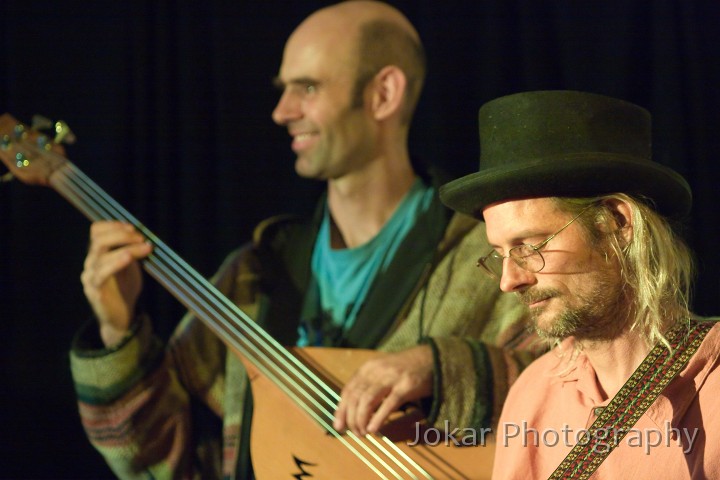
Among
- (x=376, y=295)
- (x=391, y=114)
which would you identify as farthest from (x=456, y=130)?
(x=376, y=295)

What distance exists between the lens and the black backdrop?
2336mm

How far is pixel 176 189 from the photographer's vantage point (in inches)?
100.0

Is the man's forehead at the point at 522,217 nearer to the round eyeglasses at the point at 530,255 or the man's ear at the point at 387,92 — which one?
the round eyeglasses at the point at 530,255

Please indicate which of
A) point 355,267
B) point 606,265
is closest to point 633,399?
point 606,265

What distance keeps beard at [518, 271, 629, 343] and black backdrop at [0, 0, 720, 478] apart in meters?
0.76

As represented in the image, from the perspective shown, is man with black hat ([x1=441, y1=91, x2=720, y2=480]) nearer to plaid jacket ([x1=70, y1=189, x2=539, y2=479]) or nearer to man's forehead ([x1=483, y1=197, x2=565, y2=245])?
man's forehead ([x1=483, y1=197, x2=565, y2=245])

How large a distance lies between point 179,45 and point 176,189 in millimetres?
392

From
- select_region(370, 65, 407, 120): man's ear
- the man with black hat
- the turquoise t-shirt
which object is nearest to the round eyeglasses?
the man with black hat

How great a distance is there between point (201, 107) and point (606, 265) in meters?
1.33

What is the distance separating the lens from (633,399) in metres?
1.56

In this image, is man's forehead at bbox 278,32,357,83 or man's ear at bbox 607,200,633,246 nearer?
man's ear at bbox 607,200,633,246

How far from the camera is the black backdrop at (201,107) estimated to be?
234cm

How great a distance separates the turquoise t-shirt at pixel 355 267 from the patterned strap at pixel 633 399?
31.6 inches

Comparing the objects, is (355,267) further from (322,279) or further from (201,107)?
(201,107)
